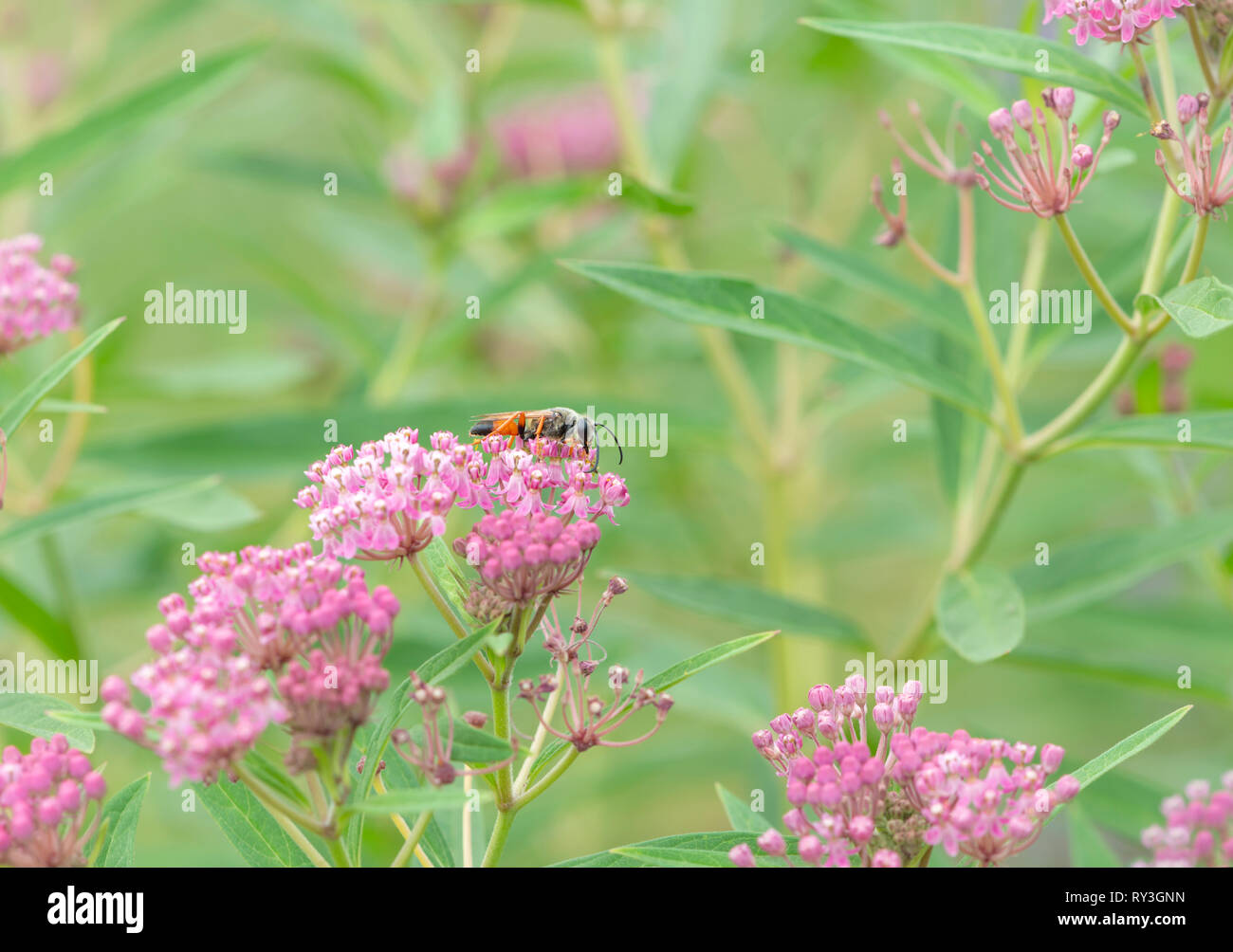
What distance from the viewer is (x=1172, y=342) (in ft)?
5.74

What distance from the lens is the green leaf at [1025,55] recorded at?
3.61 ft

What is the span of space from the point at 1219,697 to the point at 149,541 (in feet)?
5.79

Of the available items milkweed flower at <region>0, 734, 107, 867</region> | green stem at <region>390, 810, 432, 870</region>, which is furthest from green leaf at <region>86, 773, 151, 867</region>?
green stem at <region>390, 810, 432, 870</region>

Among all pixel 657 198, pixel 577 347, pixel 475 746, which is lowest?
pixel 475 746

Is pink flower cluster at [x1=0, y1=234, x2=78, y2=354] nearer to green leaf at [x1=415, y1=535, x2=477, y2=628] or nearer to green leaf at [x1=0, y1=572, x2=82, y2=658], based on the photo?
green leaf at [x1=0, y1=572, x2=82, y2=658]

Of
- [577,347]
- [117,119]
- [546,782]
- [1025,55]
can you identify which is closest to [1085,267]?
[1025,55]

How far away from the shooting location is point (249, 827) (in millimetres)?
988

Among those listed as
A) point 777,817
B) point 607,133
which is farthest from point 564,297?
point 777,817

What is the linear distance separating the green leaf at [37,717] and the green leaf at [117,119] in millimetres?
967

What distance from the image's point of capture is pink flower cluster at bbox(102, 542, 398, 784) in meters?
0.81

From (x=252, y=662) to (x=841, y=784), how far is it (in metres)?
0.45

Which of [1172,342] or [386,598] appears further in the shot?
[1172,342]

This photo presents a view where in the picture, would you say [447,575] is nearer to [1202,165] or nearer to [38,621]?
[1202,165]
